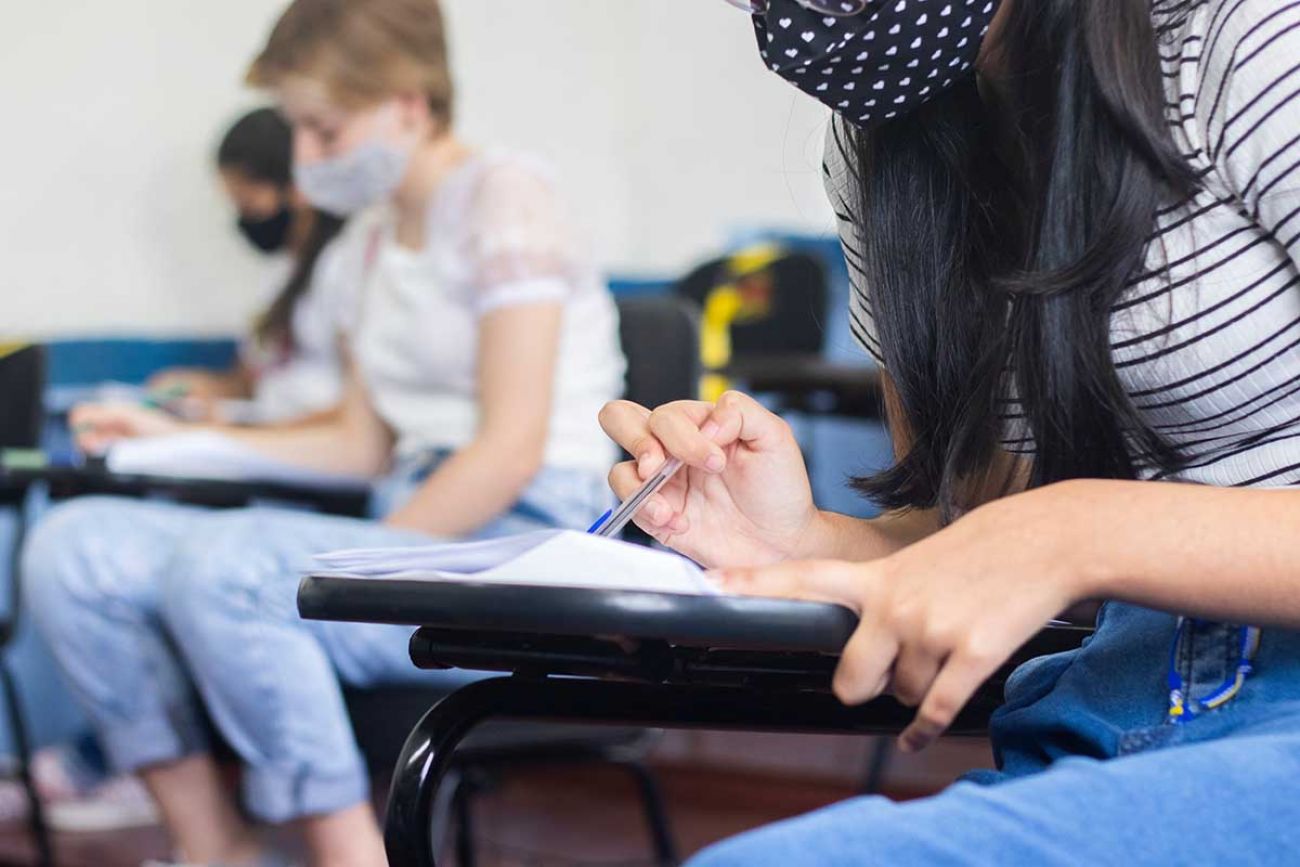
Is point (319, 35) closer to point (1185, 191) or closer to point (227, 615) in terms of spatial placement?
point (227, 615)

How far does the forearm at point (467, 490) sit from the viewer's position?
1737mm

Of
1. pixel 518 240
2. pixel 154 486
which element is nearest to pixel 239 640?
pixel 154 486

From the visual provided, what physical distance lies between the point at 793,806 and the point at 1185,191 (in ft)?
6.94

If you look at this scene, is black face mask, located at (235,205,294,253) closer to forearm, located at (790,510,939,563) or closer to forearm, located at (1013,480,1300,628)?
forearm, located at (790,510,939,563)

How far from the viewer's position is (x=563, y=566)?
2.09ft

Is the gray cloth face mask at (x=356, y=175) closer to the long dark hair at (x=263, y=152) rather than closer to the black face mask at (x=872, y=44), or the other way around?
the long dark hair at (x=263, y=152)

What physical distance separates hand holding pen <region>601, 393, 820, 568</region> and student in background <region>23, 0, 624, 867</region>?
0.76m

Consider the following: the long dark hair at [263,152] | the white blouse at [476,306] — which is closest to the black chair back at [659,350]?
the white blouse at [476,306]

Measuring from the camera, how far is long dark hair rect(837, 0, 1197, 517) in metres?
0.75

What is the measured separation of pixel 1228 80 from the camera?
74 centimetres

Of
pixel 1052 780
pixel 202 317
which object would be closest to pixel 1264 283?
pixel 1052 780

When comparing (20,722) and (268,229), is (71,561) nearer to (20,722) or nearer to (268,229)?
(20,722)

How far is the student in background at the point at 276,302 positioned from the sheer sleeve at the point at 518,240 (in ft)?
3.37

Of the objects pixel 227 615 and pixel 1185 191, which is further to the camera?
pixel 227 615
